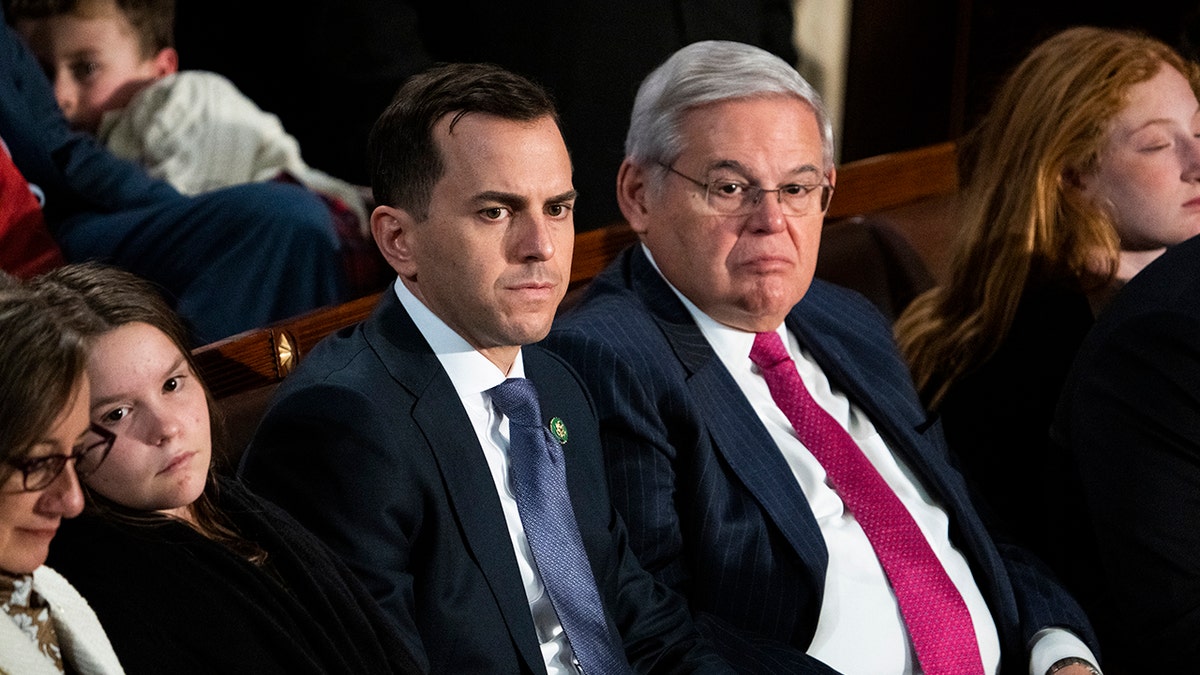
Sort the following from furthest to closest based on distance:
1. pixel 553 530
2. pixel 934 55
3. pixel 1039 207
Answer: pixel 934 55 → pixel 1039 207 → pixel 553 530

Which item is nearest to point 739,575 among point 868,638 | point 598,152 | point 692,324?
point 868,638

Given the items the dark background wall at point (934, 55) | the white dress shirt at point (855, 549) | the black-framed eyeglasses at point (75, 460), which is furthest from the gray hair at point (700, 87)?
the dark background wall at point (934, 55)

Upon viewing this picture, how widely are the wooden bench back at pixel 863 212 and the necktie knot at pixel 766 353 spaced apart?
0.41 m

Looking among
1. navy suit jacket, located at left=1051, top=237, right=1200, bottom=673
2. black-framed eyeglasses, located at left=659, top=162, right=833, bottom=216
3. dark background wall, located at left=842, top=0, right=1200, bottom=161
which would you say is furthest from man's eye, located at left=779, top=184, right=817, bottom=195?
dark background wall, located at left=842, top=0, right=1200, bottom=161

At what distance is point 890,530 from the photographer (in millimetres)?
1840

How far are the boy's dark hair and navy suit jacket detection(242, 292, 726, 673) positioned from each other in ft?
4.08

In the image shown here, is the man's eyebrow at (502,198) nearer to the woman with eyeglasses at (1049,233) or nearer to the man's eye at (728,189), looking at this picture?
the man's eye at (728,189)

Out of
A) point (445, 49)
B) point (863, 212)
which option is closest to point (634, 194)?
point (863, 212)

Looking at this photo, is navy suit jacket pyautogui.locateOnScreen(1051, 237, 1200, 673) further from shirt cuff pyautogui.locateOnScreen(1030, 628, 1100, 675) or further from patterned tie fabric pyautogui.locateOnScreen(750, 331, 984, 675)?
patterned tie fabric pyautogui.locateOnScreen(750, 331, 984, 675)

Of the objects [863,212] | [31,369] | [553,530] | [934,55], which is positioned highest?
[31,369]

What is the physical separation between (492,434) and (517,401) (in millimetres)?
43

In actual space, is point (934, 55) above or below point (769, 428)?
below

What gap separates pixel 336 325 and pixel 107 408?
2.42ft

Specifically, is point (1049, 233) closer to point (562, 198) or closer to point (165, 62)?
point (562, 198)
